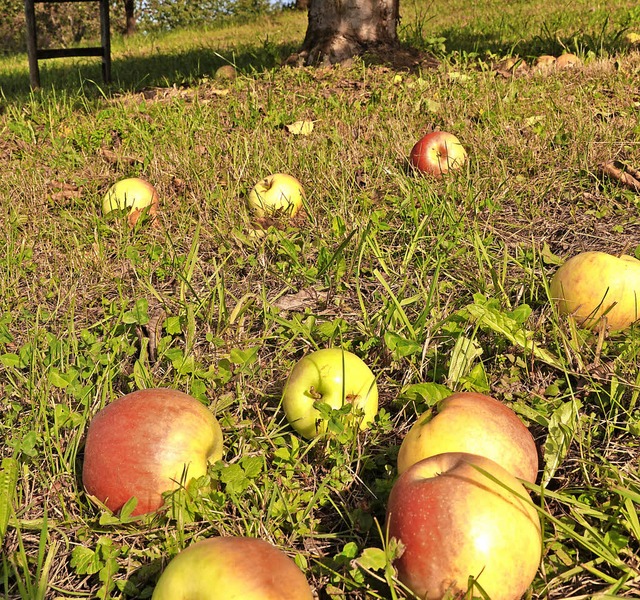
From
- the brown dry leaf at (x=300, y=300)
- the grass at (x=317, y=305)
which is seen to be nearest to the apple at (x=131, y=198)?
the grass at (x=317, y=305)

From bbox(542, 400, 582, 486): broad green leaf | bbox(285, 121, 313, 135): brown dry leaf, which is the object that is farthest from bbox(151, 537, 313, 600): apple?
bbox(285, 121, 313, 135): brown dry leaf

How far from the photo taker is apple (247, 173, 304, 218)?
A: 11.2ft

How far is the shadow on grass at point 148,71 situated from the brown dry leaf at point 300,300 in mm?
4162

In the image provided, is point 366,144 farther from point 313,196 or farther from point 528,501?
point 528,501

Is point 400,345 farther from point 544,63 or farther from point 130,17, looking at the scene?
point 130,17

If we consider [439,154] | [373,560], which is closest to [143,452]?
[373,560]

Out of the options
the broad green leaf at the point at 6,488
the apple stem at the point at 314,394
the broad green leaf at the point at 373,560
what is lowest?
the broad green leaf at the point at 6,488

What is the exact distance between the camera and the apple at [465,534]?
1.34m

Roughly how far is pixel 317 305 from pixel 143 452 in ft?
3.83

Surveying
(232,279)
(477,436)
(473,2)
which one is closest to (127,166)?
(232,279)

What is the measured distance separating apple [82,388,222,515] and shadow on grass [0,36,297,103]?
202 inches

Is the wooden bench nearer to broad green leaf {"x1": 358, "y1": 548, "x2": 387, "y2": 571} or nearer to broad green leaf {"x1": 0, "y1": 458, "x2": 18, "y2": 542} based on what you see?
broad green leaf {"x1": 0, "y1": 458, "x2": 18, "y2": 542}

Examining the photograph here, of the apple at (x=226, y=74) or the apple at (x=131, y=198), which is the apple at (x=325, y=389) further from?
the apple at (x=226, y=74)

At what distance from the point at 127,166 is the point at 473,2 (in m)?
11.1
